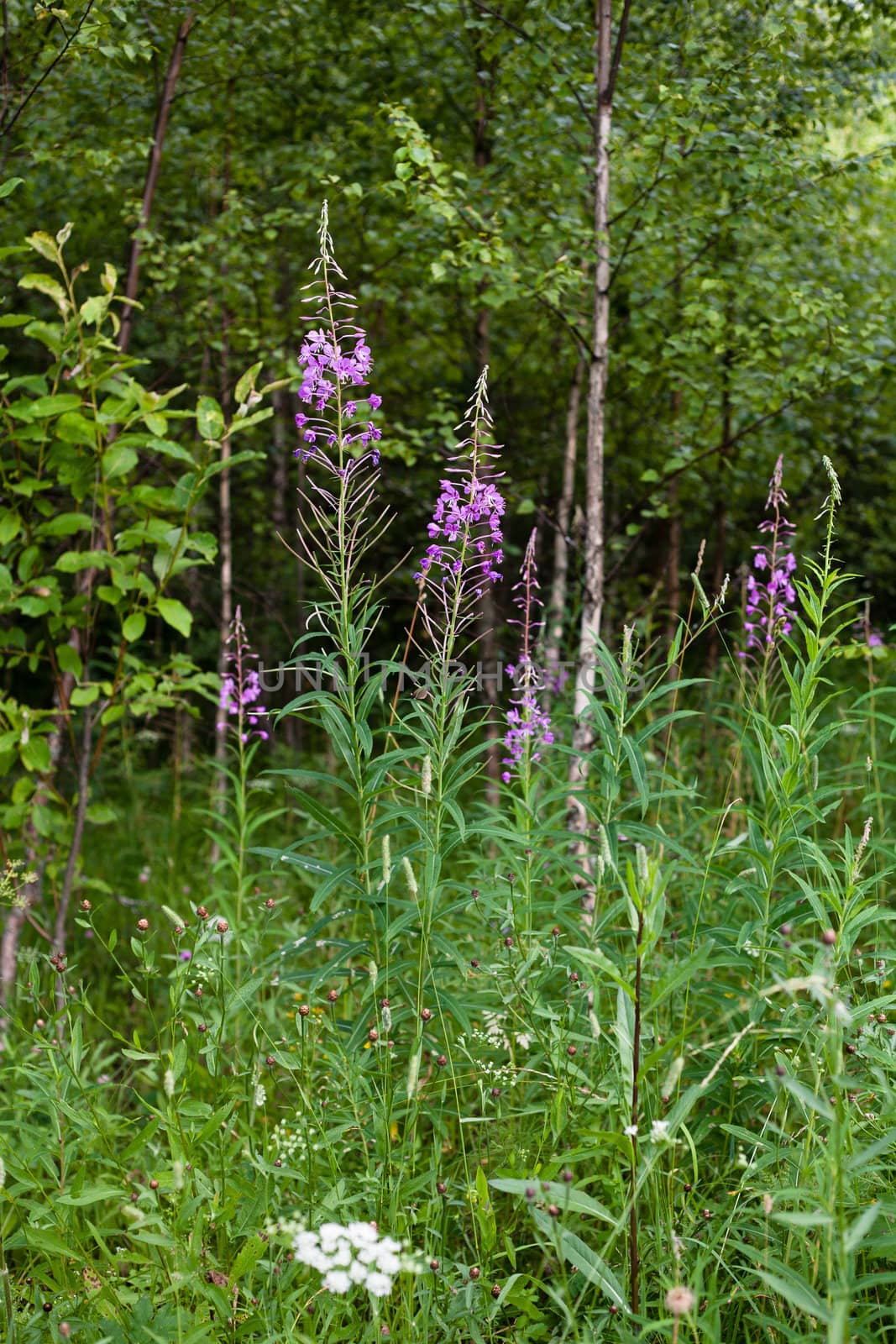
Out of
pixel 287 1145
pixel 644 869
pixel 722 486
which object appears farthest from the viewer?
pixel 722 486

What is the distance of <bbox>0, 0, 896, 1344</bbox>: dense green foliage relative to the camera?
1.85 m

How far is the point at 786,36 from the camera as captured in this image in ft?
13.5

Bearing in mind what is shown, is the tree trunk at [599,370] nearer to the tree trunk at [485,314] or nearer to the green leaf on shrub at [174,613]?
the tree trunk at [485,314]

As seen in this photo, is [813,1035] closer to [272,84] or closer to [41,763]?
[41,763]

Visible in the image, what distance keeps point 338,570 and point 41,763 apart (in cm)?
174

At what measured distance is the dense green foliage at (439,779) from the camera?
1.85 meters

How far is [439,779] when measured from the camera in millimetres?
2090

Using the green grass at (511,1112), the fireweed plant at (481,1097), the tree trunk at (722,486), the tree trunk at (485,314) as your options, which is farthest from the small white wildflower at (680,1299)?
the tree trunk at (722,486)

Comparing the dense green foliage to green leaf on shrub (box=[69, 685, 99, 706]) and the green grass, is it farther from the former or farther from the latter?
green leaf on shrub (box=[69, 685, 99, 706])

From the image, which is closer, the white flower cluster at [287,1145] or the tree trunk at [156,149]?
the white flower cluster at [287,1145]

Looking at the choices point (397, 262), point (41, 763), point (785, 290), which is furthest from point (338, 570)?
point (397, 262)

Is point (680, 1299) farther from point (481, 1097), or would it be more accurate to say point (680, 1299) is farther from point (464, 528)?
point (464, 528)

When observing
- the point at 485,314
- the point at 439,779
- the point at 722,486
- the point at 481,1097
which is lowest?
the point at 481,1097

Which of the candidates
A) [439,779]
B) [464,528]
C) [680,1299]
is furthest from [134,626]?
[680,1299]
